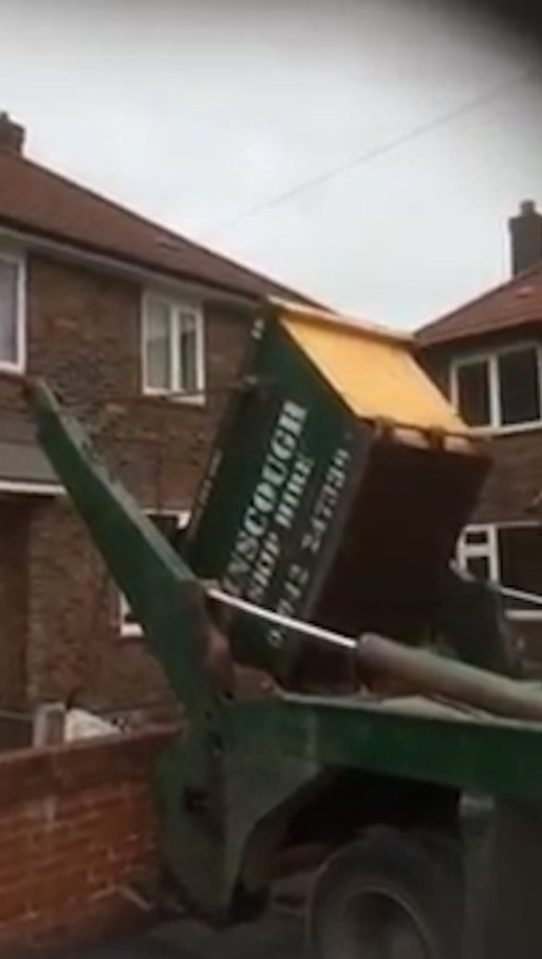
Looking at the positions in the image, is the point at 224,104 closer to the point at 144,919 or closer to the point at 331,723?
the point at 331,723

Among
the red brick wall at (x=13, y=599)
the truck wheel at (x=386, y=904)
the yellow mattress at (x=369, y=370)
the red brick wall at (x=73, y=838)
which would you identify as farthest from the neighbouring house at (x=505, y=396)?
the truck wheel at (x=386, y=904)

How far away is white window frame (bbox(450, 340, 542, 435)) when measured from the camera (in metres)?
12.2

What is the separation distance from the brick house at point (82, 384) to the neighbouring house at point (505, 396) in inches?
99.7

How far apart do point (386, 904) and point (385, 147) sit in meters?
1.86

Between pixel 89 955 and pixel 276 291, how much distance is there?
735 cm

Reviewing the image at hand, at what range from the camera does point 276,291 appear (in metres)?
10.2

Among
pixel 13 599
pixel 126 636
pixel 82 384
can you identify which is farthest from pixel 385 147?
pixel 82 384

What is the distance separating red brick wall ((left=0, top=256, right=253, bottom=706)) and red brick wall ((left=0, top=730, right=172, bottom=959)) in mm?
4731

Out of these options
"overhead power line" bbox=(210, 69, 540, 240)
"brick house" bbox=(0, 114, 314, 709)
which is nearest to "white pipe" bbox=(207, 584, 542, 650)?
"overhead power line" bbox=(210, 69, 540, 240)

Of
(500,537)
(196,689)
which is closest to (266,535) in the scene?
(196,689)

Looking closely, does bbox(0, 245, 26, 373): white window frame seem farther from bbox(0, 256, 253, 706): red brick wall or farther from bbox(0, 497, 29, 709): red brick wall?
bbox(0, 497, 29, 709): red brick wall

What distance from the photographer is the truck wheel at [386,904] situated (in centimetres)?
280

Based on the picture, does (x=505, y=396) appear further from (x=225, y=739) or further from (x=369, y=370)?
(x=225, y=739)

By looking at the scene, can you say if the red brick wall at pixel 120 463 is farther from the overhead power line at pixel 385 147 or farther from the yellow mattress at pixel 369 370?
the overhead power line at pixel 385 147
